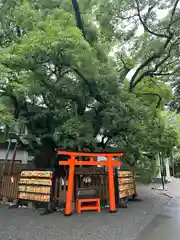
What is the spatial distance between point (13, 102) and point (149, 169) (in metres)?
9.21

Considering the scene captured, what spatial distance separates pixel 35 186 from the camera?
738 cm

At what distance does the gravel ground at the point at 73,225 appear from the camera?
4582mm

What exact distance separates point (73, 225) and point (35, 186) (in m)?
2.60

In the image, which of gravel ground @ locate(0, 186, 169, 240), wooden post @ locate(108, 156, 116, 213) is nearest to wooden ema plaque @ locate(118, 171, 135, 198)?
wooden post @ locate(108, 156, 116, 213)

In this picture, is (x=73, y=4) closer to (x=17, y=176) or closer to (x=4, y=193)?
(x=17, y=176)

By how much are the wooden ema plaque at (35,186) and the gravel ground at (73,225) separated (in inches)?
22.5

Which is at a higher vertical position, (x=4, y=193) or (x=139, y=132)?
(x=139, y=132)

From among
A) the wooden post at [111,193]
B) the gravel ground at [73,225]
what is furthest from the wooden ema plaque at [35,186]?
the wooden post at [111,193]

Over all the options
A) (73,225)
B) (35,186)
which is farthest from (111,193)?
(35,186)

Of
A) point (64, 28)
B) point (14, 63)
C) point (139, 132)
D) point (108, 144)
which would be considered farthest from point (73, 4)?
point (108, 144)

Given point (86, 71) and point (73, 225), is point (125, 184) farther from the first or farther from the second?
point (86, 71)

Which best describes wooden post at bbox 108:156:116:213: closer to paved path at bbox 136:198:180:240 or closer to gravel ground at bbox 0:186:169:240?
gravel ground at bbox 0:186:169:240

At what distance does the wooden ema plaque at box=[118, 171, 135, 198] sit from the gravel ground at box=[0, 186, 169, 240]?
Answer: 1062 millimetres

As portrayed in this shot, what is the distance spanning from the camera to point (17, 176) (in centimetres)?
823
